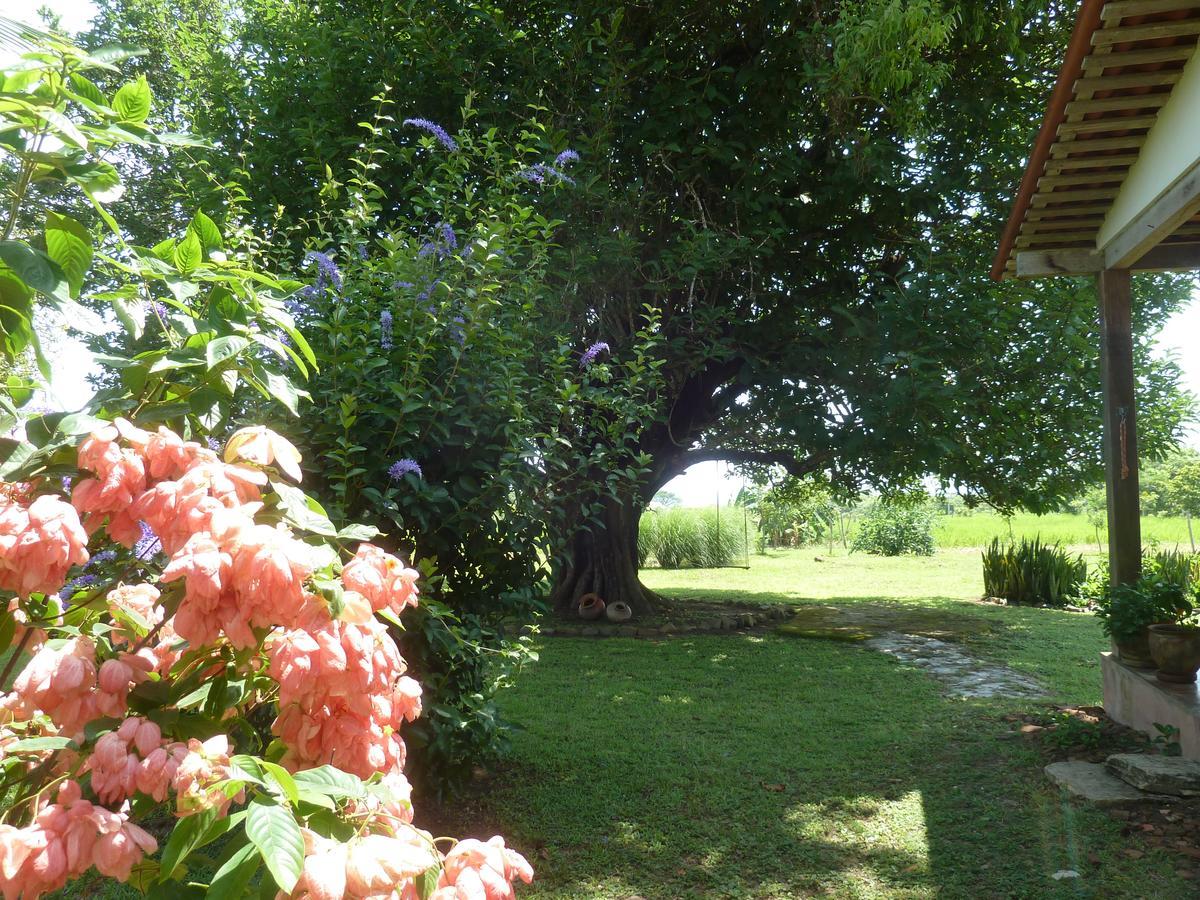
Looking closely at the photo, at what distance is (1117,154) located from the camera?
16.8ft

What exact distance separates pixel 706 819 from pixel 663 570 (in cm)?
1515

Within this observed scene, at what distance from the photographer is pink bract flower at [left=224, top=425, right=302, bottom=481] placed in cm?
154

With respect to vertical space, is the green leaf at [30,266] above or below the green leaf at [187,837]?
above

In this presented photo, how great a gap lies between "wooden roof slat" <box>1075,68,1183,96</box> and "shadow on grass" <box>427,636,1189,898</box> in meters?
3.56

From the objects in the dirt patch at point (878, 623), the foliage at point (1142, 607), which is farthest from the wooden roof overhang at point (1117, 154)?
the dirt patch at point (878, 623)

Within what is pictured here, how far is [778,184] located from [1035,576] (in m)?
8.11

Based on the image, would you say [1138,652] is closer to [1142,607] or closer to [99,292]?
[1142,607]

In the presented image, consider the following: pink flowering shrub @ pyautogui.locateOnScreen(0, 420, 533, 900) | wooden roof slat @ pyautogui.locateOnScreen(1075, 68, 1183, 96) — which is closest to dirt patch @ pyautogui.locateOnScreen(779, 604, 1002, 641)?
wooden roof slat @ pyautogui.locateOnScreen(1075, 68, 1183, 96)

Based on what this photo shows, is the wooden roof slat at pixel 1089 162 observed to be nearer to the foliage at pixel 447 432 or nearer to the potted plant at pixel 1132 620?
the potted plant at pixel 1132 620

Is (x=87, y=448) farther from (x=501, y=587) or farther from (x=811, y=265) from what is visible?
(x=811, y=265)

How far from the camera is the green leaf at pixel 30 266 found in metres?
1.38

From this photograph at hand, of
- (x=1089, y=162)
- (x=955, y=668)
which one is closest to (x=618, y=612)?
(x=955, y=668)

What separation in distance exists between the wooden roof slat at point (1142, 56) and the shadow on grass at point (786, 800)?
3.57m

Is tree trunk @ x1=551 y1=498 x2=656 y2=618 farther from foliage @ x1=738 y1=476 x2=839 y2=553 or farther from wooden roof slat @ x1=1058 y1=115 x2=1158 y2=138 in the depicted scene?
foliage @ x1=738 y1=476 x2=839 y2=553
